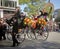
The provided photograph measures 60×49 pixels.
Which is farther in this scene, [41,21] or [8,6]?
[8,6]

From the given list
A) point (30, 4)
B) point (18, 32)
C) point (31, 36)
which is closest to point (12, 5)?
point (30, 4)

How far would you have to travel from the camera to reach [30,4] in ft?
173

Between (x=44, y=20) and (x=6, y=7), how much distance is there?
25.0m

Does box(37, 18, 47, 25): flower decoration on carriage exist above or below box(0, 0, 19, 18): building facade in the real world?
below

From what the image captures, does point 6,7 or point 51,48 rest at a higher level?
point 6,7

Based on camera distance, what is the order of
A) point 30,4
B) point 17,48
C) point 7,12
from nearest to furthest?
point 17,48 < point 7,12 < point 30,4

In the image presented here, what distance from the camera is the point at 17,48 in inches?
538

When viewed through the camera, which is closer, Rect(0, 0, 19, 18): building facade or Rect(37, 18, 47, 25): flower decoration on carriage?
Rect(37, 18, 47, 25): flower decoration on carriage

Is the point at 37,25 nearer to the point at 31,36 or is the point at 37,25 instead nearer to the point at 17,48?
the point at 31,36

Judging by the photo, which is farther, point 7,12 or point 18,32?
point 7,12

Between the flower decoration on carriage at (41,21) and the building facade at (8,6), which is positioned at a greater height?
the building facade at (8,6)

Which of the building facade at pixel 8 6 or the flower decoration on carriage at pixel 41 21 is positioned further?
the building facade at pixel 8 6

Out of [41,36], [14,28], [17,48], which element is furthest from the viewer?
[41,36]

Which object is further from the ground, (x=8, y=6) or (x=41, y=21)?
(x=8, y=6)
